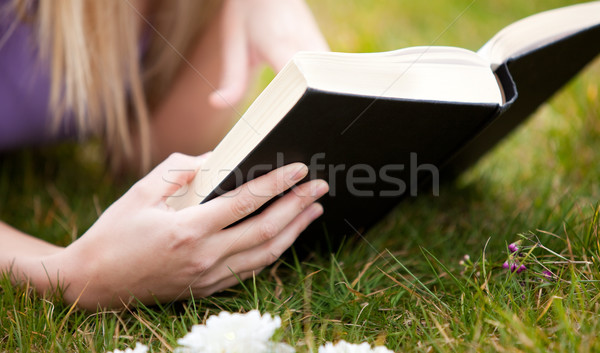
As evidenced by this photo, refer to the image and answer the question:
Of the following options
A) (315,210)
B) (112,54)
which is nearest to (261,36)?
(112,54)

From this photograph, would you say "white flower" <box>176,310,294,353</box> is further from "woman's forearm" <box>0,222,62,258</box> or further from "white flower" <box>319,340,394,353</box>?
"woman's forearm" <box>0,222,62,258</box>

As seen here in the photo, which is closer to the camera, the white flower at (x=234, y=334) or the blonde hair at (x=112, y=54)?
the white flower at (x=234, y=334)

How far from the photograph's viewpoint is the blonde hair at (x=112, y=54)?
45.3 inches

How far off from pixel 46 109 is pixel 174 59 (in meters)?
0.35

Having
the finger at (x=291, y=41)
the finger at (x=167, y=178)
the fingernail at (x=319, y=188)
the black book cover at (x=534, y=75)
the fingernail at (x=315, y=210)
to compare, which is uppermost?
the finger at (x=291, y=41)

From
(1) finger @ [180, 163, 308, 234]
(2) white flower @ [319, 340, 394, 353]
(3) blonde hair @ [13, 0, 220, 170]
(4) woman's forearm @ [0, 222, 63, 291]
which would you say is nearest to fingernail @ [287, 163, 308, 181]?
(1) finger @ [180, 163, 308, 234]

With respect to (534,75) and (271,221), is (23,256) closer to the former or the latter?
(271,221)

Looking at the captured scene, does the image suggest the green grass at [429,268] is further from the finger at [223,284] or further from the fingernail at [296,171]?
the fingernail at [296,171]

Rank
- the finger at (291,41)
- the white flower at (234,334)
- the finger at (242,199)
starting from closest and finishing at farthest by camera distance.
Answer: the white flower at (234,334) → the finger at (242,199) → the finger at (291,41)

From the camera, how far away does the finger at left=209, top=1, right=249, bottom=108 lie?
3.86ft

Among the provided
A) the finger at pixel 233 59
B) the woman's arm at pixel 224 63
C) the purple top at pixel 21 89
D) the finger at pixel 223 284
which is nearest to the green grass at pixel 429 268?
the finger at pixel 223 284

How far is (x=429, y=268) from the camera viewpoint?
3.11 feet

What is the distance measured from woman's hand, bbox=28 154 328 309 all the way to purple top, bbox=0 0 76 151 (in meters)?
0.64

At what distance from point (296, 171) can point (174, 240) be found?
0.19 m
